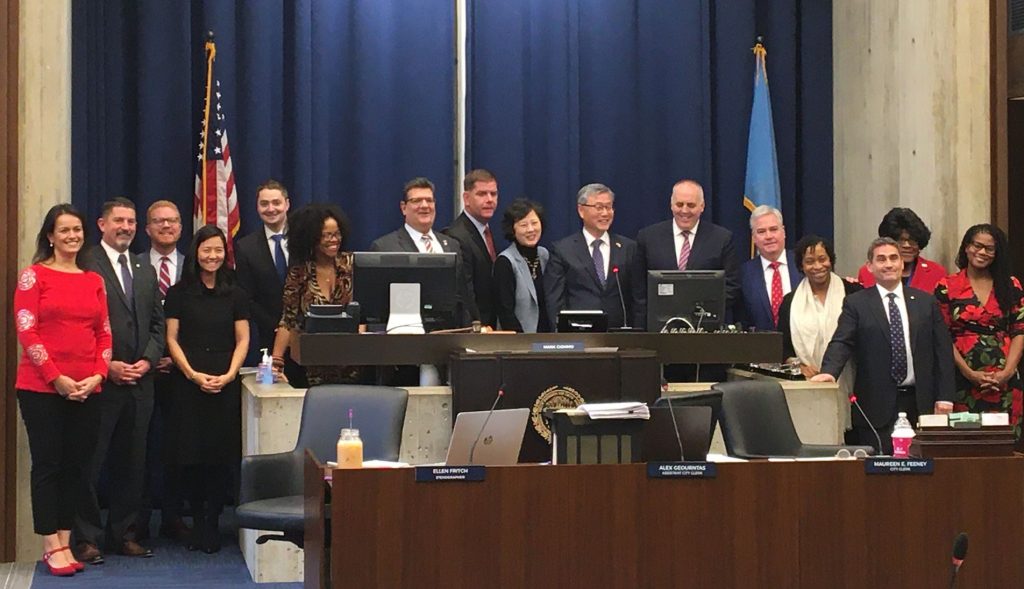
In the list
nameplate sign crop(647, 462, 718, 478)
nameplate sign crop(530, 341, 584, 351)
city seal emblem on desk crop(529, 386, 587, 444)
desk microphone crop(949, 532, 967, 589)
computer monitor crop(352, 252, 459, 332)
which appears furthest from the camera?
computer monitor crop(352, 252, 459, 332)

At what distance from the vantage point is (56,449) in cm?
668

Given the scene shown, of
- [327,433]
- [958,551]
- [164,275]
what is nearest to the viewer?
[958,551]

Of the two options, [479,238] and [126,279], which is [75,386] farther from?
[479,238]

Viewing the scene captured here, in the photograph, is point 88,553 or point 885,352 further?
point 88,553

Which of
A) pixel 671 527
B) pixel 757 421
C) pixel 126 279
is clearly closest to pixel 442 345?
pixel 757 421

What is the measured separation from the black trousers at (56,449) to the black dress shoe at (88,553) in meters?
0.19

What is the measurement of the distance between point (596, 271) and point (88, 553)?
9.59ft

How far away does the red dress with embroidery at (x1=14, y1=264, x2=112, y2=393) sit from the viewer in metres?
6.54

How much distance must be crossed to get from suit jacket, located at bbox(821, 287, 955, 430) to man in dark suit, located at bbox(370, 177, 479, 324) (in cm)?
185

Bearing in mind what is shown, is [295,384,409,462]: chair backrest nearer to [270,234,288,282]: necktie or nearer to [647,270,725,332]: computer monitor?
[647,270,725,332]: computer monitor

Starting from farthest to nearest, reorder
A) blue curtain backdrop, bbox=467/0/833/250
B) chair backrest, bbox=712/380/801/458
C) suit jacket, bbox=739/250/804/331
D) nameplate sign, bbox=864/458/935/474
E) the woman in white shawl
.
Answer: blue curtain backdrop, bbox=467/0/833/250 → suit jacket, bbox=739/250/804/331 → the woman in white shawl → chair backrest, bbox=712/380/801/458 → nameplate sign, bbox=864/458/935/474

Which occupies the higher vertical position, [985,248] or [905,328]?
[985,248]

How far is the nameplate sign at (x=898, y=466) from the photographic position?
4.40 meters

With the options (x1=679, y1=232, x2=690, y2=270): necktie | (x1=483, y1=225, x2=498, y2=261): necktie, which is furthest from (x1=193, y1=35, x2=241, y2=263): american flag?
(x1=679, y1=232, x2=690, y2=270): necktie
